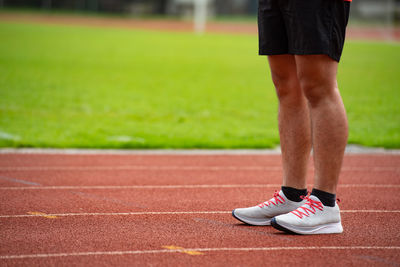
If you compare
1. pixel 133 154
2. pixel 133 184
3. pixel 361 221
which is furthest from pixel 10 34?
pixel 361 221

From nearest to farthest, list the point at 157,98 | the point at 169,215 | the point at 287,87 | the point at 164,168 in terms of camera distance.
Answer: the point at 287,87, the point at 169,215, the point at 164,168, the point at 157,98

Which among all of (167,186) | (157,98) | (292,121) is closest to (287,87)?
(292,121)

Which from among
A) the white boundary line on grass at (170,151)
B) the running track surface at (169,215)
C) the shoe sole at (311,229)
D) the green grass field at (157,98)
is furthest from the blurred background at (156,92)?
the shoe sole at (311,229)

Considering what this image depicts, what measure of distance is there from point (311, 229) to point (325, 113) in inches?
24.5

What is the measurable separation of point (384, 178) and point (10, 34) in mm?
23136

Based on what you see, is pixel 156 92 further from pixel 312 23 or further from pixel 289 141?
pixel 312 23

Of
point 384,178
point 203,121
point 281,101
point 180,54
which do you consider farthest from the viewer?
point 180,54

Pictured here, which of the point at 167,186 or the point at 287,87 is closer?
the point at 287,87

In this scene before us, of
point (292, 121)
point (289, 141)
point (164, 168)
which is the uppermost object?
point (292, 121)

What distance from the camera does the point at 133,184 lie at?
4.77 m

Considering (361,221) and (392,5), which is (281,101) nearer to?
(361,221)

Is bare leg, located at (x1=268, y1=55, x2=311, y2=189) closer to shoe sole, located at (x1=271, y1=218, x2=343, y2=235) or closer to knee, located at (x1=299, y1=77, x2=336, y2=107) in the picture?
knee, located at (x1=299, y1=77, x2=336, y2=107)

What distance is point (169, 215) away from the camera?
3697 mm

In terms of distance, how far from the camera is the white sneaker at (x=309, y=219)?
320cm
